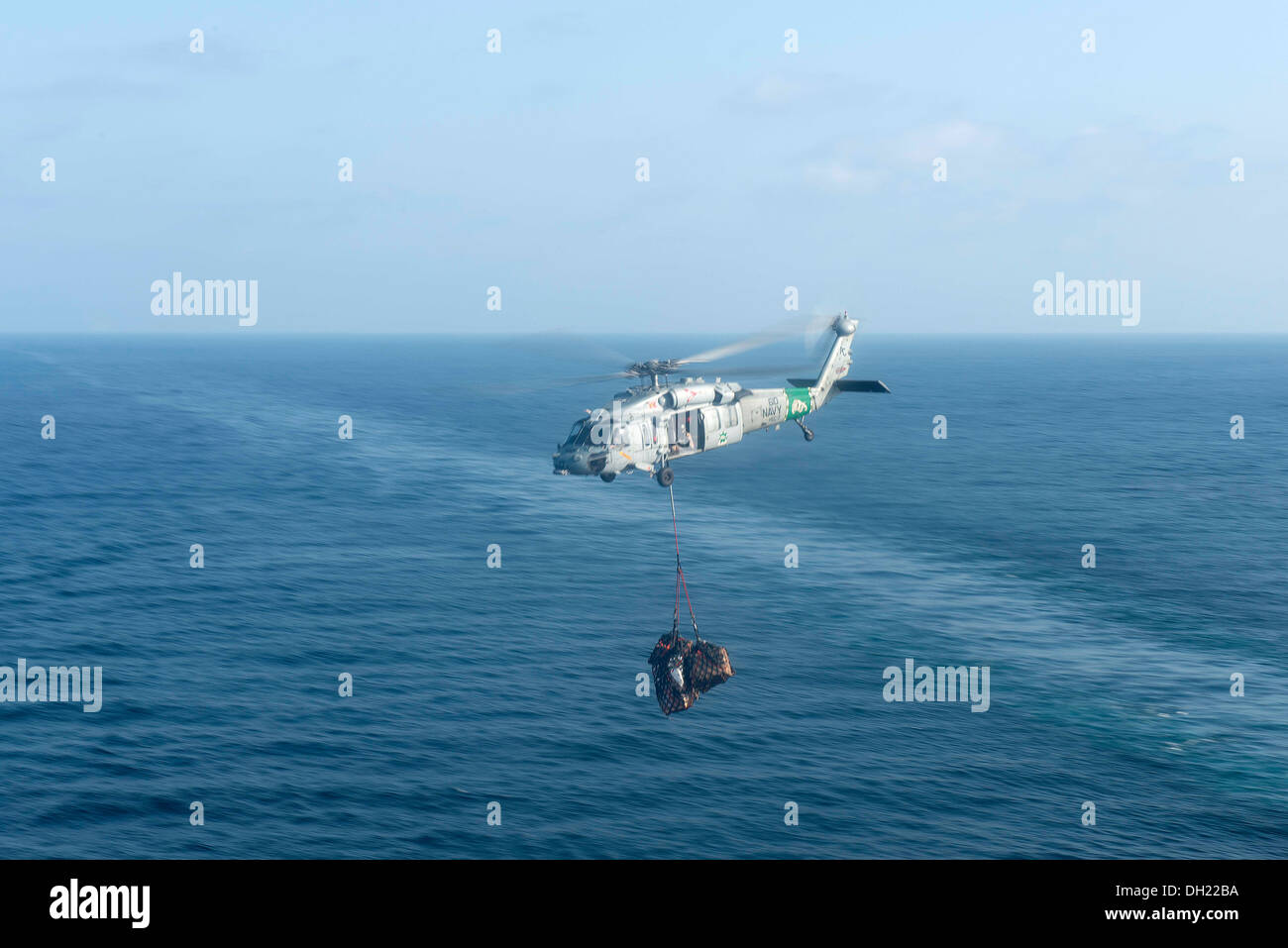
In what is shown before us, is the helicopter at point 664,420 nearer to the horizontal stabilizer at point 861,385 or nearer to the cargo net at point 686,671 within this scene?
the horizontal stabilizer at point 861,385

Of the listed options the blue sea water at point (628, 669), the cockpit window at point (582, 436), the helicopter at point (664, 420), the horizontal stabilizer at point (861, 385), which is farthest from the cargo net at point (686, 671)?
the cockpit window at point (582, 436)

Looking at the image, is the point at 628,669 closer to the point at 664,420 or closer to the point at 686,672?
the point at 686,672

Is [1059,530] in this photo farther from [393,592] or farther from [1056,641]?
[393,592]

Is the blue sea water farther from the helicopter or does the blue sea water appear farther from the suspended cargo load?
the suspended cargo load

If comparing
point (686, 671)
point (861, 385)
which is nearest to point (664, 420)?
point (861, 385)

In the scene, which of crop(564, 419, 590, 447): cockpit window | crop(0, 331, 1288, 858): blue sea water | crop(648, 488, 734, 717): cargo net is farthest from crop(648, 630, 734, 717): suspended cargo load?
crop(564, 419, 590, 447): cockpit window

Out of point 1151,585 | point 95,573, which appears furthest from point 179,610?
point 1151,585
